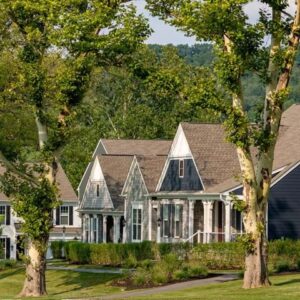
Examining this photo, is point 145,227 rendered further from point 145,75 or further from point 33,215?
point 145,75

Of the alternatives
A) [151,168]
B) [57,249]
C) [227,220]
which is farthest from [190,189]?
[57,249]

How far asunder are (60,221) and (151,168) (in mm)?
23762

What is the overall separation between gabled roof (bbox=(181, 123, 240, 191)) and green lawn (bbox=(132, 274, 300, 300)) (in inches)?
713

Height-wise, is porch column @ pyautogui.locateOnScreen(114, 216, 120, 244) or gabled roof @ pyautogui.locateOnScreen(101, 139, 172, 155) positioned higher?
gabled roof @ pyautogui.locateOnScreen(101, 139, 172, 155)

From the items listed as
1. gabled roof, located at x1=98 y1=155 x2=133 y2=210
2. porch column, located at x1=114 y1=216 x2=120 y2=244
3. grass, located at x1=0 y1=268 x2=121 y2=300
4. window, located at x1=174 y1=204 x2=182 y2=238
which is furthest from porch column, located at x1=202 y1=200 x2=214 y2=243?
gabled roof, located at x1=98 y1=155 x2=133 y2=210

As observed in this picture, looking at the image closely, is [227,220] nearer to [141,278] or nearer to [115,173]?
[141,278]

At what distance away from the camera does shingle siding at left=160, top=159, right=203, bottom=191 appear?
199ft

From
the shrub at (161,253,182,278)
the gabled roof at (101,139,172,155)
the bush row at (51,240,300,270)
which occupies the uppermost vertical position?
the gabled roof at (101,139,172,155)

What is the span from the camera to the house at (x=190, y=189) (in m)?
55.2

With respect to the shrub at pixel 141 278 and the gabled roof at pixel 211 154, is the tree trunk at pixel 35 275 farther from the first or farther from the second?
the gabled roof at pixel 211 154

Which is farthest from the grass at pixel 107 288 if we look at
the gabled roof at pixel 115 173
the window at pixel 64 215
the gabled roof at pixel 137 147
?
the window at pixel 64 215

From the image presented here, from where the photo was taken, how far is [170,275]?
44062mm

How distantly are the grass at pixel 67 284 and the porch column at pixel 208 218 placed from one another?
27.2 feet

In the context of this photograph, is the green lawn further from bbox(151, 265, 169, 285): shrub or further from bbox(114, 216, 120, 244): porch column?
bbox(114, 216, 120, 244): porch column
